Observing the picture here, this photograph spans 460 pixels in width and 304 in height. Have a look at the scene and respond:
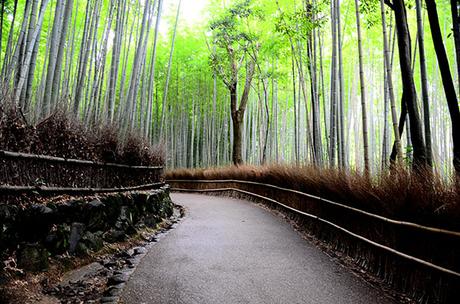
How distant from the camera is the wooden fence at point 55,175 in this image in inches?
104

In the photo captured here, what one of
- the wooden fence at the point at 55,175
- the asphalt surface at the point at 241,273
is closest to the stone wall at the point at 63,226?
the wooden fence at the point at 55,175

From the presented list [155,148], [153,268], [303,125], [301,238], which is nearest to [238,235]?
[301,238]

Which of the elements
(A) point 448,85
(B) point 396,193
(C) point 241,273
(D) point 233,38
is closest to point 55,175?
(C) point 241,273

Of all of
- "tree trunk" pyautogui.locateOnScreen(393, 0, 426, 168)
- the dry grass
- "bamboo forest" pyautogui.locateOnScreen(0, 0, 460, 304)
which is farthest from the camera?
"tree trunk" pyautogui.locateOnScreen(393, 0, 426, 168)

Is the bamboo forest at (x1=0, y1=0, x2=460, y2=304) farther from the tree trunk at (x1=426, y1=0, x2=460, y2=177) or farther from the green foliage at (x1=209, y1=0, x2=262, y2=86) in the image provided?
the green foliage at (x1=209, y1=0, x2=262, y2=86)

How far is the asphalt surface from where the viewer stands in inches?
97.3

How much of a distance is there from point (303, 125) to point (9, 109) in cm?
1562

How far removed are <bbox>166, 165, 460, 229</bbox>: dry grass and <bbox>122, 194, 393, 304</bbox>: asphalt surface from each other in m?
0.60

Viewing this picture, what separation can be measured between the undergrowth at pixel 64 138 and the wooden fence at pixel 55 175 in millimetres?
99

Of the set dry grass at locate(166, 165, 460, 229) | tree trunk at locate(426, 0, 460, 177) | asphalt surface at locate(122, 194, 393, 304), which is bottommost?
asphalt surface at locate(122, 194, 393, 304)

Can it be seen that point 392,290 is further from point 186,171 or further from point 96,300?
point 186,171

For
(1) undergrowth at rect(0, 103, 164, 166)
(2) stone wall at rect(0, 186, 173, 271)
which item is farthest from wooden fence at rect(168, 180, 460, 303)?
(1) undergrowth at rect(0, 103, 164, 166)

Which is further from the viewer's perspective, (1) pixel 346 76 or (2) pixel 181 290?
(1) pixel 346 76

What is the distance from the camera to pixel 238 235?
4617 millimetres
